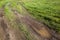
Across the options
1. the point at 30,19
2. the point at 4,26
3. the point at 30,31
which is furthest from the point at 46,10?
the point at 4,26

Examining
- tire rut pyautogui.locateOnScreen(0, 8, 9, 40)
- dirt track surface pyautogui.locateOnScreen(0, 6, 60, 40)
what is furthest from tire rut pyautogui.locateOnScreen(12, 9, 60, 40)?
tire rut pyautogui.locateOnScreen(0, 8, 9, 40)

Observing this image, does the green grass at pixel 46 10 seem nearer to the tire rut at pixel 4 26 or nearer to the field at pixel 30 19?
the field at pixel 30 19

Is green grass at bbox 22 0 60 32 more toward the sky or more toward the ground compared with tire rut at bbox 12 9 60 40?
more toward the sky

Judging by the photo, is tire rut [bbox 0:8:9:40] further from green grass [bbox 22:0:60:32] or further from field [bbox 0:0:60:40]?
green grass [bbox 22:0:60:32]

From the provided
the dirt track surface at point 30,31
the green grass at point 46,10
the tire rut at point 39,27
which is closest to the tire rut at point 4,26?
the dirt track surface at point 30,31

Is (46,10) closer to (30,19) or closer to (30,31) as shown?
(30,19)
